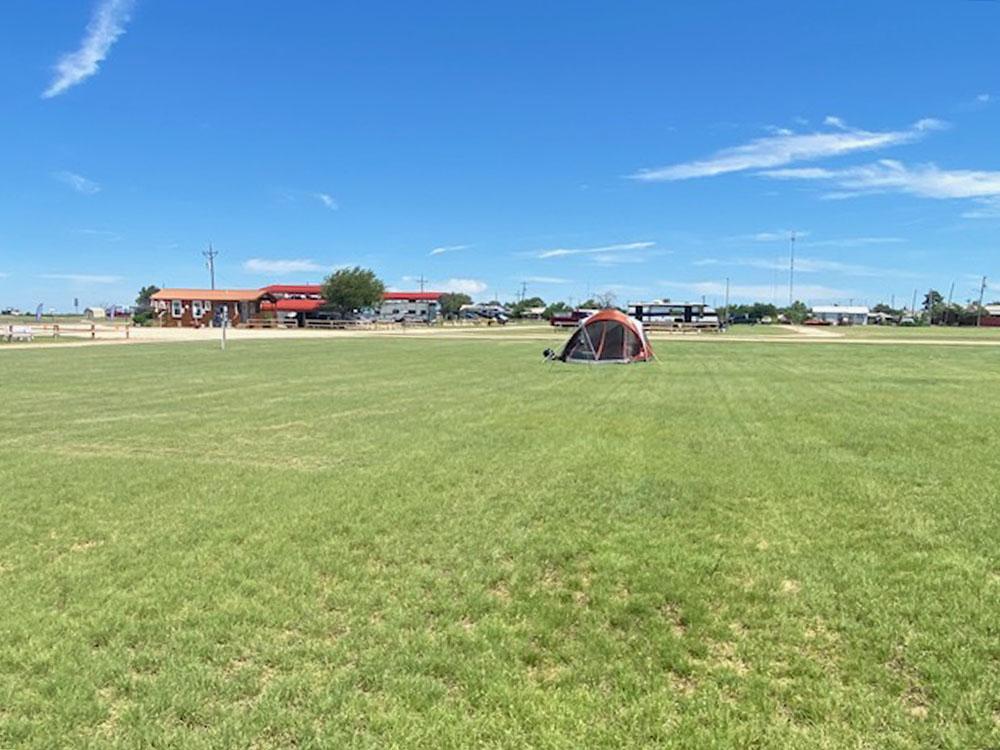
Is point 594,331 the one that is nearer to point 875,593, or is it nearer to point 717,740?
point 875,593

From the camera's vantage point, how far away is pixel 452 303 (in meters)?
136

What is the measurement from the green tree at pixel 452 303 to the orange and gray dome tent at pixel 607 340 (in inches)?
3934

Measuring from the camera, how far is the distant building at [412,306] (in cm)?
10762

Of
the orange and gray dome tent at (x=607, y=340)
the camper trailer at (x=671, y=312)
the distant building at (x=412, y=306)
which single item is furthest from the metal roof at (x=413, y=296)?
the orange and gray dome tent at (x=607, y=340)

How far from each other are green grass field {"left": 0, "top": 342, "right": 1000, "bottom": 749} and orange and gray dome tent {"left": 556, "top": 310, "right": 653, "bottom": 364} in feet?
50.0

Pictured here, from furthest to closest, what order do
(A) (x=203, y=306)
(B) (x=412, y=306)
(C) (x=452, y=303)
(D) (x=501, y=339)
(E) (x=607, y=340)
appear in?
(C) (x=452, y=303) → (B) (x=412, y=306) → (A) (x=203, y=306) → (D) (x=501, y=339) → (E) (x=607, y=340)

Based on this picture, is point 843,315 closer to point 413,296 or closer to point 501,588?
point 413,296

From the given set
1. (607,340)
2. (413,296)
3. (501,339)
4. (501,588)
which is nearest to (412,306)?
(413,296)

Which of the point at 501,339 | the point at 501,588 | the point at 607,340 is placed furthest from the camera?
the point at 501,339

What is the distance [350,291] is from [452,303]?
47.9 m

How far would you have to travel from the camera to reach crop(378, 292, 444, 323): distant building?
108 metres

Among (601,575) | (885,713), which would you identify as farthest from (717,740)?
(601,575)

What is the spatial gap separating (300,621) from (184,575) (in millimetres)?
1238

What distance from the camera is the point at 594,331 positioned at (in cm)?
2622
